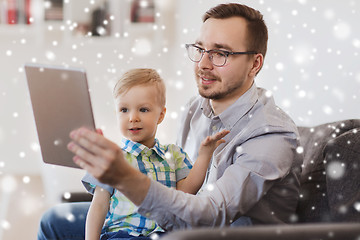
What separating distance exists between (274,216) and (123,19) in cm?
284

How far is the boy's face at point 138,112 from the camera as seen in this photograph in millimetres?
1440

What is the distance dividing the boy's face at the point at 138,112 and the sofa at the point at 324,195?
0.46 meters

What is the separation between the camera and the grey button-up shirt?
1.20 meters

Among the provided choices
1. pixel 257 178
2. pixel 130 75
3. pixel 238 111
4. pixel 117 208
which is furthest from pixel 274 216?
pixel 130 75

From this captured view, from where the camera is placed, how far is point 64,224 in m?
1.71

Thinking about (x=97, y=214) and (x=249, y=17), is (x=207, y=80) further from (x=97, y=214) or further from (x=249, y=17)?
(x=97, y=214)

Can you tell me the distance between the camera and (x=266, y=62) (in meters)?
2.30

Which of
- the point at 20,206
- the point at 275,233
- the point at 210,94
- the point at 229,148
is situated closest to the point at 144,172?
the point at 229,148

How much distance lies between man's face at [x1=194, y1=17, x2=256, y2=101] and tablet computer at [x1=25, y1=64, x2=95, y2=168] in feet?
2.07

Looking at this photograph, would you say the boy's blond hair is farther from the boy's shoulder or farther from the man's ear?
the man's ear

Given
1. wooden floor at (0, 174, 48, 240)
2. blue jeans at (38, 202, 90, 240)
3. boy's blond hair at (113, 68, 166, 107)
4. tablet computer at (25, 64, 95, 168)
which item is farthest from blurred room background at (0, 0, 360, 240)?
tablet computer at (25, 64, 95, 168)

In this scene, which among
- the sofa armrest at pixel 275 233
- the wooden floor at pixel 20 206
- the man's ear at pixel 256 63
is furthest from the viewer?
the wooden floor at pixel 20 206

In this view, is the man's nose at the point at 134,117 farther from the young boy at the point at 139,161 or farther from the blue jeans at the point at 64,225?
the blue jeans at the point at 64,225

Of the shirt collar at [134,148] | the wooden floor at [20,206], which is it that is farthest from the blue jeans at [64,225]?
the wooden floor at [20,206]
